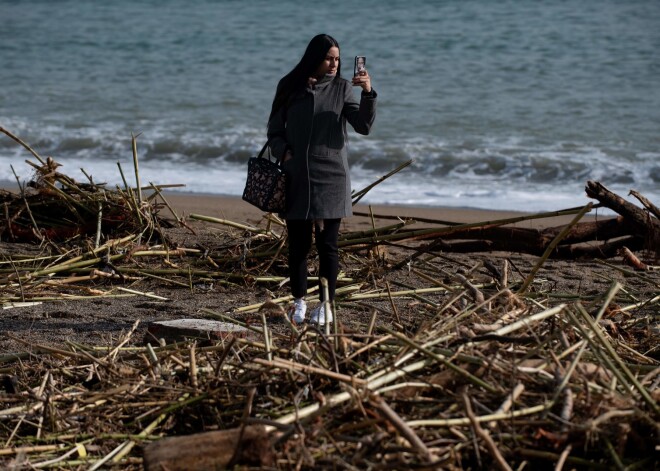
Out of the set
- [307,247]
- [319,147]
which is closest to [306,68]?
[319,147]


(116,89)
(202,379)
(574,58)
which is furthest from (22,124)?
(202,379)

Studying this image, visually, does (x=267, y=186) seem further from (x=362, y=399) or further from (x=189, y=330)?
(x=362, y=399)

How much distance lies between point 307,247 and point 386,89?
472 inches

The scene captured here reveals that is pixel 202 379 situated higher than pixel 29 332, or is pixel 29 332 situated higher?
pixel 202 379

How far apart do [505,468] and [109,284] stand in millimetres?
3546

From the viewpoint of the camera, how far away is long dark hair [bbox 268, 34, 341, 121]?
4.47 meters

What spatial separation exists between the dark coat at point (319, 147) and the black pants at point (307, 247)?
122 mm

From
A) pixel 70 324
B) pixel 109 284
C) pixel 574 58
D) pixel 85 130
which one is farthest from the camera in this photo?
pixel 574 58

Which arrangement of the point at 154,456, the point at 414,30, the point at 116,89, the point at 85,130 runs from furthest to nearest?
→ 1. the point at 414,30
2. the point at 116,89
3. the point at 85,130
4. the point at 154,456

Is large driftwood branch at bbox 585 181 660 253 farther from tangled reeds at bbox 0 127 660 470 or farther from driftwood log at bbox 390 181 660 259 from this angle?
tangled reeds at bbox 0 127 660 470

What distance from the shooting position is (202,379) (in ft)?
9.98

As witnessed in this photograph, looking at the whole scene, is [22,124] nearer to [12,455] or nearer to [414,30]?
[414,30]

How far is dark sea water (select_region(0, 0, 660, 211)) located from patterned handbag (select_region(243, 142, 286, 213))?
16.4 feet

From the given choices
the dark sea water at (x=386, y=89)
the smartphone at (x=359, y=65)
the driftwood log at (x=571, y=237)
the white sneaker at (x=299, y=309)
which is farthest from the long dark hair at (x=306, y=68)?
the dark sea water at (x=386, y=89)
